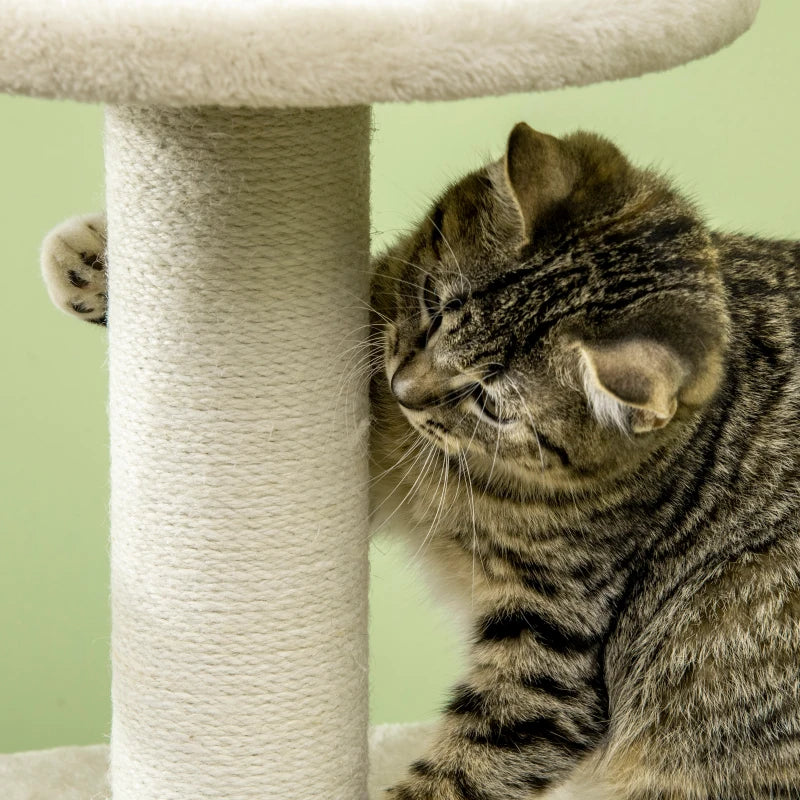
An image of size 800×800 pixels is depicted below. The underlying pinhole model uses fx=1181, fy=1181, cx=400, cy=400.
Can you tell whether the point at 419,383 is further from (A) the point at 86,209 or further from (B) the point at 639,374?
(A) the point at 86,209

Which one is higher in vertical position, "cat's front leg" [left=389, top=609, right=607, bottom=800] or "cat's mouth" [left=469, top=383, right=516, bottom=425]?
"cat's mouth" [left=469, top=383, right=516, bottom=425]

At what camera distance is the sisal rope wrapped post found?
1242mm

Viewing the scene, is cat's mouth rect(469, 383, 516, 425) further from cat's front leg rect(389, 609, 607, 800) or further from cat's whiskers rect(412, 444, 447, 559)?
cat's front leg rect(389, 609, 607, 800)

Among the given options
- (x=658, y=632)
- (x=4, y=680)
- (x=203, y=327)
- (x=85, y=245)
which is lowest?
(x=4, y=680)

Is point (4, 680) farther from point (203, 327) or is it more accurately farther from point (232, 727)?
point (203, 327)

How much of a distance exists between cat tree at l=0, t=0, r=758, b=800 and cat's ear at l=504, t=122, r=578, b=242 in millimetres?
173

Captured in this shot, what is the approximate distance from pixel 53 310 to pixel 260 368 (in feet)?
4.63

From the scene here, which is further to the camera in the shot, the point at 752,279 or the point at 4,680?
the point at 4,680

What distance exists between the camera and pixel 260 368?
130cm

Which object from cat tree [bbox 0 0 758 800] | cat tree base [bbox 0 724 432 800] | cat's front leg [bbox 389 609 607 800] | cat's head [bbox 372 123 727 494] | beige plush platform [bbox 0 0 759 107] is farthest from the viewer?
cat tree base [bbox 0 724 432 800]

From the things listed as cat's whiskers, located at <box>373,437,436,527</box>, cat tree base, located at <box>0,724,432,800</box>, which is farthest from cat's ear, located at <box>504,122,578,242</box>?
cat tree base, located at <box>0,724,432,800</box>

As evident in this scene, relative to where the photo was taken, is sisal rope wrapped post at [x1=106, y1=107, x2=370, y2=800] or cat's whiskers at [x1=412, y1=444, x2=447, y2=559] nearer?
sisal rope wrapped post at [x1=106, y1=107, x2=370, y2=800]

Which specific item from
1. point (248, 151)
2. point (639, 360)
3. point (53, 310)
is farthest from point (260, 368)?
point (53, 310)

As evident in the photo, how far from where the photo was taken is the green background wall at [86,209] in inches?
99.7
